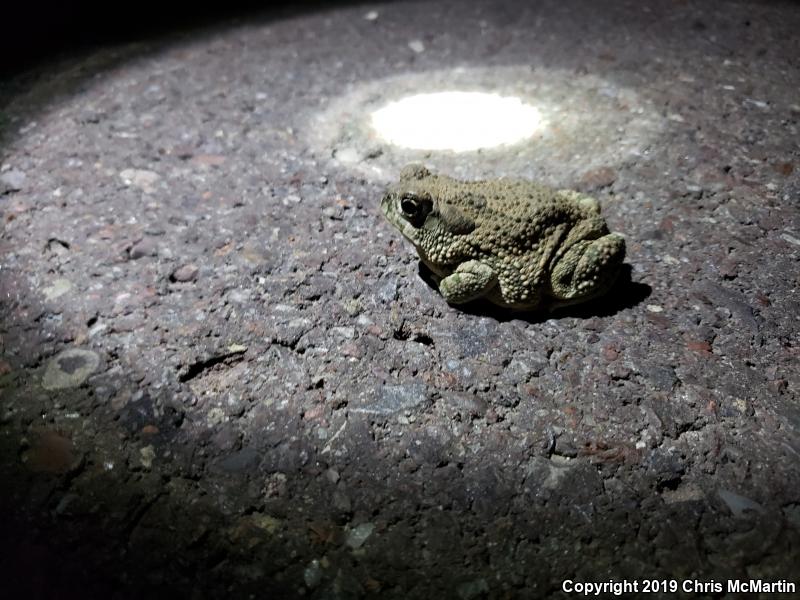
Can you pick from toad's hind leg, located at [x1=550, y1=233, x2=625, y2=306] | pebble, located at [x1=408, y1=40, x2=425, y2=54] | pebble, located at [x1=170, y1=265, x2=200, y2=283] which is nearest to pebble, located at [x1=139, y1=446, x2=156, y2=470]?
pebble, located at [x1=170, y1=265, x2=200, y2=283]

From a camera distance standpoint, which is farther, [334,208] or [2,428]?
[334,208]

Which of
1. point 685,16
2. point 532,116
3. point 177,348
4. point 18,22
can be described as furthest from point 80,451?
point 685,16

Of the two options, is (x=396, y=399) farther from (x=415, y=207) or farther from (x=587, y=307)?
(x=587, y=307)

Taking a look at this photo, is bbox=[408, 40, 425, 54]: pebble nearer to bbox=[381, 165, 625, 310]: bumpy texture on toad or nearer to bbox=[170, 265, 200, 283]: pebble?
bbox=[381, 165, 625, 310]: bumpy texture on toad

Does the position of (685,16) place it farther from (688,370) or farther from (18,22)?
(18,22)

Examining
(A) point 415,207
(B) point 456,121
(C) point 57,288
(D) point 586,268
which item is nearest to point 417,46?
(B) point 456,121

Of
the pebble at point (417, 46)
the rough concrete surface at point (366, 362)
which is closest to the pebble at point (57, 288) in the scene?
the rough concrete surface at point (366, 362)
